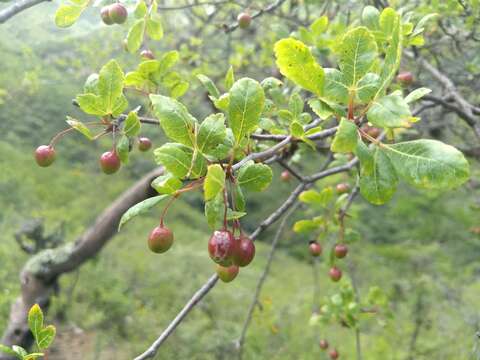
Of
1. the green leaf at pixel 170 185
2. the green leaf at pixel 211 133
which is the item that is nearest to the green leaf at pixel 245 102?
the green leaf at pixel 211 133

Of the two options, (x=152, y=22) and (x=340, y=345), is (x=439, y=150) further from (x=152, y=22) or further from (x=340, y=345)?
(x=340, y=345)

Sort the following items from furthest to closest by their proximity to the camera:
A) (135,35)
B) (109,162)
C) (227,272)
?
(135,35)
(109,162)
(227,272)

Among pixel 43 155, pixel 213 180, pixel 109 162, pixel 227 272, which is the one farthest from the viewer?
pixel 43 155

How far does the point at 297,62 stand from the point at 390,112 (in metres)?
0.18

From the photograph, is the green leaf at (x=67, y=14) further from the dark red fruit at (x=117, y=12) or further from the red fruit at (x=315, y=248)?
the red fruit at (x=315, y=248)

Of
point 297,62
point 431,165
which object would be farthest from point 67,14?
point 431,165

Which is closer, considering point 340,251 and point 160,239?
point 160,239

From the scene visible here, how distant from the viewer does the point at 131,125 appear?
1.03 metres

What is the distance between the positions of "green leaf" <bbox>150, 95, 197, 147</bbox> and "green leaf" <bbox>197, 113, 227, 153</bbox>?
2 centimetres

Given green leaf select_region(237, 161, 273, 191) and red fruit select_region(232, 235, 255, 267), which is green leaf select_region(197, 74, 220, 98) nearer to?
green leaf select_region(237, 161, 273, 191)

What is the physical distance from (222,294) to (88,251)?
3028 millimetres

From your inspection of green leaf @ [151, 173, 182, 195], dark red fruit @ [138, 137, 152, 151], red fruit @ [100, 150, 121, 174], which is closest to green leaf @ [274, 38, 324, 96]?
green leaf @ [151, 173, 182, 195]

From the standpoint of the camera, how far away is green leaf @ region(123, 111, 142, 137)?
1.00m

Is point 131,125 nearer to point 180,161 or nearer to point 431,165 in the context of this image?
point 180,161
